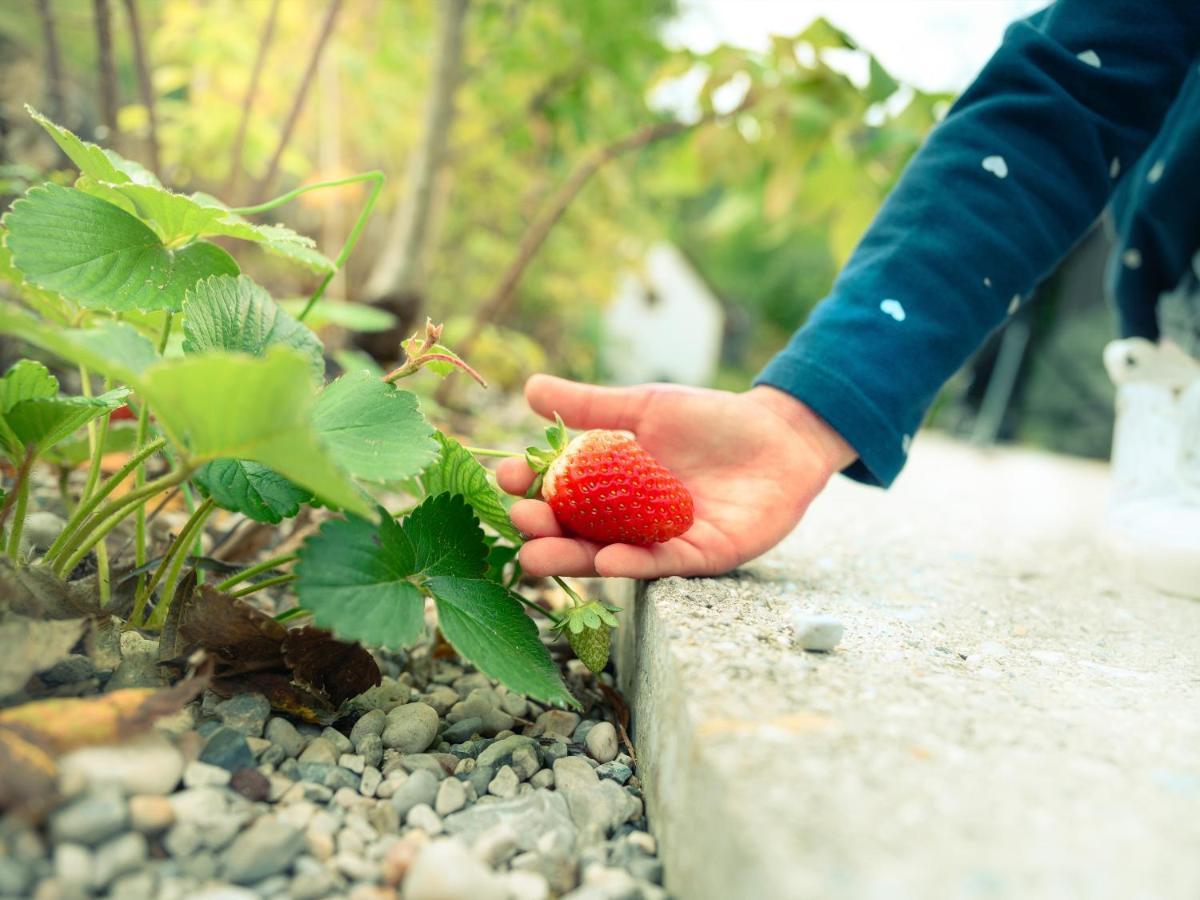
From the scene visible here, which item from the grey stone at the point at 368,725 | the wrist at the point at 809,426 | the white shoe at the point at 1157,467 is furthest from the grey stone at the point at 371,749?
the white shoe at the point at 1157,467

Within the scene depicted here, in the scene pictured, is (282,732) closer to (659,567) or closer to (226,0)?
(659,567)

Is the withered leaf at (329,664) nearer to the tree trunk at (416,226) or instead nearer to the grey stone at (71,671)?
the grey stone at (71,671)

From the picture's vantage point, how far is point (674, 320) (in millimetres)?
10133

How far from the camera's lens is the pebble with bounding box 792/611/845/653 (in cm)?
60

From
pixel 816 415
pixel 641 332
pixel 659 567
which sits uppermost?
pixel 816 415

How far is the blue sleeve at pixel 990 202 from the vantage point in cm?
88

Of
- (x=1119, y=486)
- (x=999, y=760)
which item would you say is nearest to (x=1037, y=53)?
(x=1119, y=486)

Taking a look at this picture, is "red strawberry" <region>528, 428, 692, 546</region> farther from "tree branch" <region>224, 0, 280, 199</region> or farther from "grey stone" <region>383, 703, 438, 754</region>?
"tree branch" <region>224, 0, 280, 199</region>

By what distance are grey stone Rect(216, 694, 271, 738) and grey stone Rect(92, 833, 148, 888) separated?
0.46ft

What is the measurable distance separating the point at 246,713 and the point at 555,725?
24 cm

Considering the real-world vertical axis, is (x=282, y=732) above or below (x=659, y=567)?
below

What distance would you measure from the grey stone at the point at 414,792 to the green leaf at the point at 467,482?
215mm

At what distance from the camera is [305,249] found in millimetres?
681

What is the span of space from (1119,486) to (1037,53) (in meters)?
0.65
